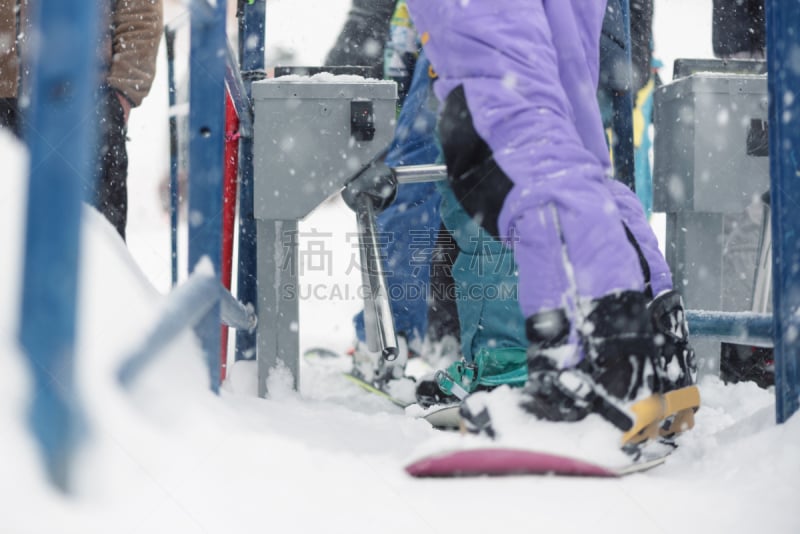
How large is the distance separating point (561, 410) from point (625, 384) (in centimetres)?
7

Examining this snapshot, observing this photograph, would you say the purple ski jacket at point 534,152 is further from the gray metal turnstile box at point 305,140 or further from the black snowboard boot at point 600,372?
the gray metal turnstile box at point 305,140

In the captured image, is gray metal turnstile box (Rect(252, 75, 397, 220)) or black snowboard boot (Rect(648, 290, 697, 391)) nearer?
black snowboard boot (Rect(648, 290, 697, 391))

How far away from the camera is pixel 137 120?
274 cm

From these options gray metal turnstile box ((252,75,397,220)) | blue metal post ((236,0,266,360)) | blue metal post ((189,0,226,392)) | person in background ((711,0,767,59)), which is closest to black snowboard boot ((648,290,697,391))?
blue metal post ((189,0,226,392))

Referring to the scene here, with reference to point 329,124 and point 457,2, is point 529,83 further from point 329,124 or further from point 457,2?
point 329,124

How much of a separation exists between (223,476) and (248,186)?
1.41 m

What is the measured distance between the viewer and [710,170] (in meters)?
1.89

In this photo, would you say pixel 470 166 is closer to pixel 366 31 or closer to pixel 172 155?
pixel 172 155

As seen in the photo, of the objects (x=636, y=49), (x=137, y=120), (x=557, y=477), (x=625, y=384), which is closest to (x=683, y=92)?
(x=636, y=49)

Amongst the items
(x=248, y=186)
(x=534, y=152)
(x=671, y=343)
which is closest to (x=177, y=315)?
(x=534, y=152)

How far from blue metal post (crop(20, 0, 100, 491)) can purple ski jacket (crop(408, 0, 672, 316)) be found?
509 mm

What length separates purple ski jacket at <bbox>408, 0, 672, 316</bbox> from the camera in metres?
0.88

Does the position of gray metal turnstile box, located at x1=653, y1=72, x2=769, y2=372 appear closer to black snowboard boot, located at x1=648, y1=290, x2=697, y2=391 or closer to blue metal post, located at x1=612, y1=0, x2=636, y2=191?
blue metal post, located at x1=612, y1=0, x2=636, y2=191

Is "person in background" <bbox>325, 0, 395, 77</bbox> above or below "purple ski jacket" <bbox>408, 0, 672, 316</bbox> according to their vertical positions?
above
